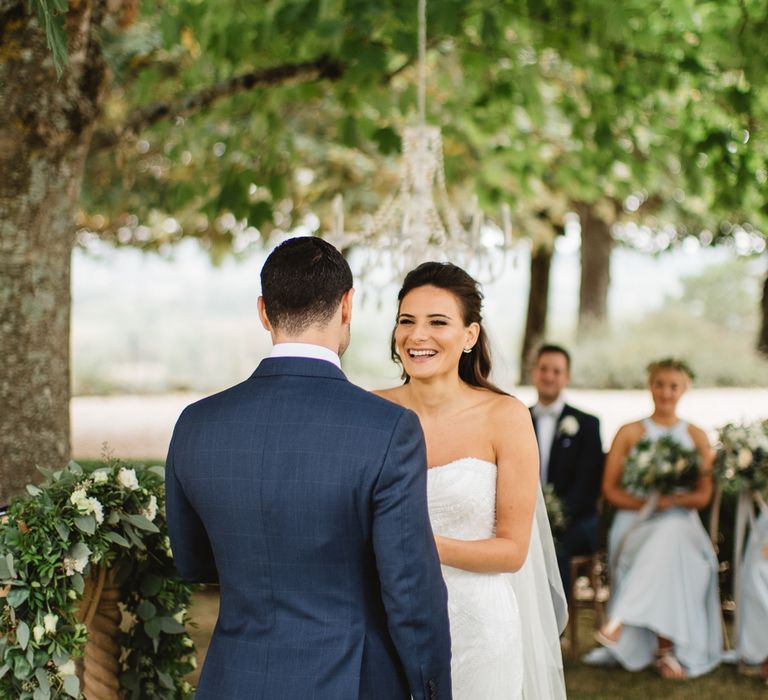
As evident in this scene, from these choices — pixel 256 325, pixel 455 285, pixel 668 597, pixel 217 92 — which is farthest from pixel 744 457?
pixel 256 325

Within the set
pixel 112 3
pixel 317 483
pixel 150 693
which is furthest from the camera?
pixel 112 3

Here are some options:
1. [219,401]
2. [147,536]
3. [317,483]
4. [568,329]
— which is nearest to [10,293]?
[147,536]

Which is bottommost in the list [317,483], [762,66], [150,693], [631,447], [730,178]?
[150,693]

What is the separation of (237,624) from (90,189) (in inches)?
491

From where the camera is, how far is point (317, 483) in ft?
6.88

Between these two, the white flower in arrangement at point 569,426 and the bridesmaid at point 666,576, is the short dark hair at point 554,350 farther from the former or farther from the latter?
the bridesmaid at point 666,576

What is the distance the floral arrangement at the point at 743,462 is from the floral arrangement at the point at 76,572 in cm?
396

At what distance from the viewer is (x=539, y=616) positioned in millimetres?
3531

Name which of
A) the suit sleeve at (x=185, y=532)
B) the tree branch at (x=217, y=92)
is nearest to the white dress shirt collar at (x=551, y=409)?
the tree branch at (x=217, y=92)

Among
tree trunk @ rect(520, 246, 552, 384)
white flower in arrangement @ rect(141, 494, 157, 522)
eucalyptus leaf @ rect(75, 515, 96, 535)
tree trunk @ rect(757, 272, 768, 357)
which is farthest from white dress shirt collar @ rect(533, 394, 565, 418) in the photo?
tree trunk @ rect(757, 272, 768, 357)

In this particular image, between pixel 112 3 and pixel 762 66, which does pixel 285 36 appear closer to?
pixel 112 3

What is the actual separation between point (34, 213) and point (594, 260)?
15.7 metres

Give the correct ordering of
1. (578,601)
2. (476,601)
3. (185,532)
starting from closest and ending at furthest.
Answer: (185,532) → (476,601) → (578,601)

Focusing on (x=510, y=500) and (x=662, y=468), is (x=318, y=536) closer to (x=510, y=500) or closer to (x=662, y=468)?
(x=510, y=500)
